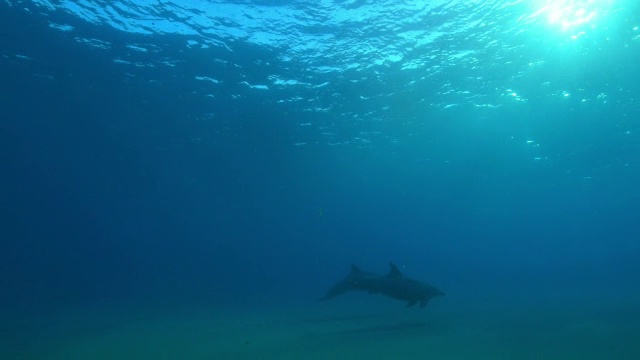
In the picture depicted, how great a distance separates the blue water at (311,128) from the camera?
17.3 meters

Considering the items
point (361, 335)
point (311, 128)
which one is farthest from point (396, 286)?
point (311, 128)

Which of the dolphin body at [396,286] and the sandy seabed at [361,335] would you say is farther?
the dolphin body at [396,286]

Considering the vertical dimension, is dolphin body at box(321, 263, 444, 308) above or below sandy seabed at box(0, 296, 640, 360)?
above

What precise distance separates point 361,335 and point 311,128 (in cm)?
2159

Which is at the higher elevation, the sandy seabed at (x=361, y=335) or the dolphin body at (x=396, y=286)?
the dolphin body at (x=396, y=286)

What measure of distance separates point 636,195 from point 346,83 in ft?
221

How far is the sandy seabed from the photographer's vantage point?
1184 centimetres

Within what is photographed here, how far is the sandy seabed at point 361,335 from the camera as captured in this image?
38.9ft

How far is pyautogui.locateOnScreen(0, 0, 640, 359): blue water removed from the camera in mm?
17344

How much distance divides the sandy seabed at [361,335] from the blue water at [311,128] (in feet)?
0.44

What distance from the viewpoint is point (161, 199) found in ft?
200

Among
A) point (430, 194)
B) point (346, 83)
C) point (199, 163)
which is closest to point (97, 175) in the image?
point (199, 163)

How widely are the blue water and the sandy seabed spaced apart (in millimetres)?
135

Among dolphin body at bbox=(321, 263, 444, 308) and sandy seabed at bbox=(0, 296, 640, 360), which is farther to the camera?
dolphin body at bbox=(321, 263, 444, 308)
